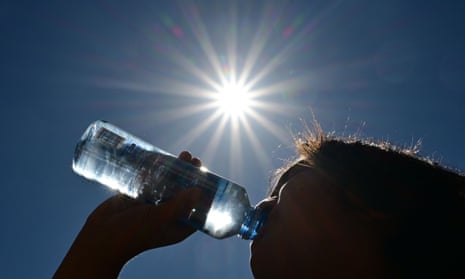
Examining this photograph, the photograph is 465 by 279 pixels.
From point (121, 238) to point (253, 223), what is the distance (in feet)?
2.38

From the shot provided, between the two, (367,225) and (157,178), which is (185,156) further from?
(367,225)

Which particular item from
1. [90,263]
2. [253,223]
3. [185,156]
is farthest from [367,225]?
[90,263]

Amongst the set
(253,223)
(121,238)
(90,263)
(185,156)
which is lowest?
(90,263)

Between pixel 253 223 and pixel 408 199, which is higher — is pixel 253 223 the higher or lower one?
the lower one

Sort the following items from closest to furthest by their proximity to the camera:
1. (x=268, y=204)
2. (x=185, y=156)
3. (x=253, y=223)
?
1. (x=268, y=204)
2. (x=253, y=223)
3. (x=185, y=156)

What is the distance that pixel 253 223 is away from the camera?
7.38 ft

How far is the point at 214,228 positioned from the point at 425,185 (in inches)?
43.8

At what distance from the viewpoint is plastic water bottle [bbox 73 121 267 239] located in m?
2.34

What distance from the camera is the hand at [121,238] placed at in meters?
1.80

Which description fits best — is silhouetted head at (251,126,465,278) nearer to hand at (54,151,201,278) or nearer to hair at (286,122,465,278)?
hair at (286,122,465,278)

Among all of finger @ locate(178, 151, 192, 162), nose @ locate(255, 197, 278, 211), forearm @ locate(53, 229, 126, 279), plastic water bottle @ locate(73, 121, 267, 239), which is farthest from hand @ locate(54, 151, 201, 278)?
finger @ locate(178, 151, 192, 162)

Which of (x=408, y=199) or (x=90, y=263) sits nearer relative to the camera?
(x=90, y=263)

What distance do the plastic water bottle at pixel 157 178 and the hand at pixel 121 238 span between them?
0.83ft

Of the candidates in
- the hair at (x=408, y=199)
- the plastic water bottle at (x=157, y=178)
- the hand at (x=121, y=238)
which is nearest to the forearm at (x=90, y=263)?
the hand at (x=121, y=238)
